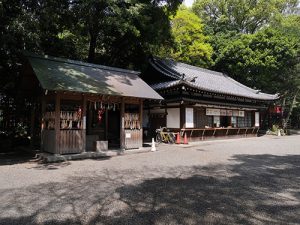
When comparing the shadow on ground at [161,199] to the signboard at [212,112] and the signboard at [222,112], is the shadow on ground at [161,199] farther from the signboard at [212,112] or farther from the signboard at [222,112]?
the signboard at [222,112]

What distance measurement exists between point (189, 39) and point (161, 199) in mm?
26529

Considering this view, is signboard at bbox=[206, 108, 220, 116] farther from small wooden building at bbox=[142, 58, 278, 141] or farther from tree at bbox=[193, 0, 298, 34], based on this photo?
tree at bbox=[193, 0, 298, 34]

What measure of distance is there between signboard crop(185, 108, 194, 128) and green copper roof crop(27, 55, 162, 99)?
16.1ft

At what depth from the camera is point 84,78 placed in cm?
1290

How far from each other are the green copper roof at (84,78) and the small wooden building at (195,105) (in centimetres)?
430

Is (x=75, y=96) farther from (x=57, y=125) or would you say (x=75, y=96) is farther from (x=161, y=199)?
(x=161, y=199)

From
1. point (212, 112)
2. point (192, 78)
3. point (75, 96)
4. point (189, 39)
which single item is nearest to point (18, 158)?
point (75, 96)

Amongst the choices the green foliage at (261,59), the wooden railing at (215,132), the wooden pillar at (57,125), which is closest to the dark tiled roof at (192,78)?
the wooden railing at (215,132)

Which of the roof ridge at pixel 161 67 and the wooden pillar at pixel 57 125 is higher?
the roof ridge at pixel 161 67

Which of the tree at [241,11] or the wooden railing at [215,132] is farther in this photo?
the tree at [241,11]

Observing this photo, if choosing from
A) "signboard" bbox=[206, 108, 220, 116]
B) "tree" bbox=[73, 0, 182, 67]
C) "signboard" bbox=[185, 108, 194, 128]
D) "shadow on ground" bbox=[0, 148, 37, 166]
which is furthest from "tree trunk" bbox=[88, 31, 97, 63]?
"signboard" bbox=[206, 108, 220, 116]

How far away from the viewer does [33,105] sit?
47.7 feet

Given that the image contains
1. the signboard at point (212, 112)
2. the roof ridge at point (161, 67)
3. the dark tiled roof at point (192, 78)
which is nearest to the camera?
the dark tiled roof at point (192, 78)

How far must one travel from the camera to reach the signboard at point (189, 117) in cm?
1884
